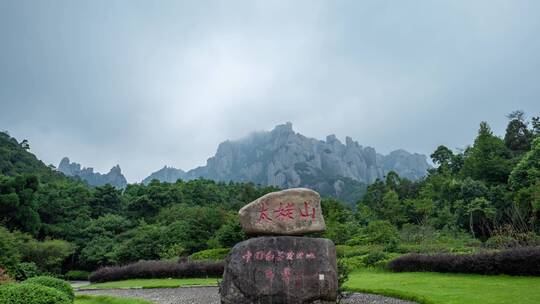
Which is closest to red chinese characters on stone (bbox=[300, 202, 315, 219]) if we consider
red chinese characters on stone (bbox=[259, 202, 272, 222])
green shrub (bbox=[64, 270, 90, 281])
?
red chinese characters on stone (bbox=[259, 202, 272, 222])

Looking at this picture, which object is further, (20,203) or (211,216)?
(20,203)

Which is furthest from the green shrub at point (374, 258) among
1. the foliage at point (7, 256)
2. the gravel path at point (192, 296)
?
the foliage at point (7, 256)

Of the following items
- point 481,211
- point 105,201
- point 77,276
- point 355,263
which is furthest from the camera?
point 105,201

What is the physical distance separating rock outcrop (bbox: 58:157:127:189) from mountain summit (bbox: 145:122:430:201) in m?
24.6

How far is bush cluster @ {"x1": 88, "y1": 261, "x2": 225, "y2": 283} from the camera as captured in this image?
18.2 m

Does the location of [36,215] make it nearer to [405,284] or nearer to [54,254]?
[54,254]

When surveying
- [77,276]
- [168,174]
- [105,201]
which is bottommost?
[77,276]

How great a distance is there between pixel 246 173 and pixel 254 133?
23.5 m

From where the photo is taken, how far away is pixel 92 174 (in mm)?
115062

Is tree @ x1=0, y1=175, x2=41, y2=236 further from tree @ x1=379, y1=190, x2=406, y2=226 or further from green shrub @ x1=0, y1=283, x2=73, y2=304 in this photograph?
tree @ x1=379, y1=190, x2=406, y2=226

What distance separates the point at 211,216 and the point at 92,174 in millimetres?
96600

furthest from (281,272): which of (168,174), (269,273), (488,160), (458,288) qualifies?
(168,174)

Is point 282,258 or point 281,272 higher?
point 282,258

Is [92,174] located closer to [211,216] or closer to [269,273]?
[211,216]
